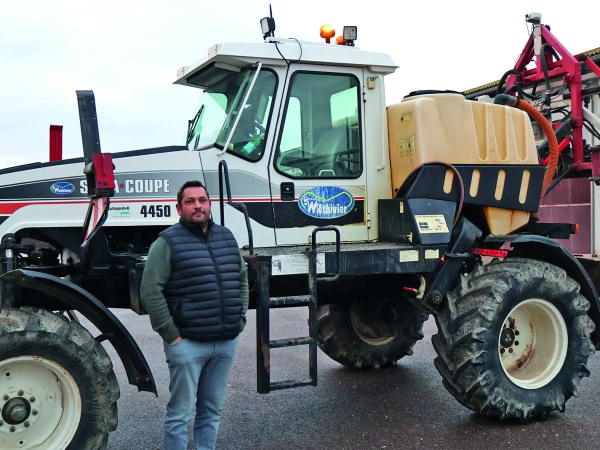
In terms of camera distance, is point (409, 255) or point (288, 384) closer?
point (288, 384)

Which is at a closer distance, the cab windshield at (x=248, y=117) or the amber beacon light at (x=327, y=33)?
the cab windshield at (x=248, y=117)

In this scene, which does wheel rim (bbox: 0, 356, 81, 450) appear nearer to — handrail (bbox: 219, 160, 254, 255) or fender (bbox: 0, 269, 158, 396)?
fender (bbox: 0, 269, 158, 396)

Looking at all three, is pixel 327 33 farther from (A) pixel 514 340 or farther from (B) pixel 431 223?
(A) pixel 514 340

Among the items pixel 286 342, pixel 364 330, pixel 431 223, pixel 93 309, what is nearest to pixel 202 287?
pixel 93 309

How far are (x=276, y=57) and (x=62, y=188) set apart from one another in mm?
1924

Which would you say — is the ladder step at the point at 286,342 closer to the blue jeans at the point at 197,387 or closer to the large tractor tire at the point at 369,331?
the blue jeans at the point at 197,387

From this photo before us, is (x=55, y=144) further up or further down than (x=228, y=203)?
further up

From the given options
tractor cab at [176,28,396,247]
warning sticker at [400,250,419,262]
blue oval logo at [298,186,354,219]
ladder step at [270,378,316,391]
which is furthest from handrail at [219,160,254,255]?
warning sticker at [400,250,419,262]

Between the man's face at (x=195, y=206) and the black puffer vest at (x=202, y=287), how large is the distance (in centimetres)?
6

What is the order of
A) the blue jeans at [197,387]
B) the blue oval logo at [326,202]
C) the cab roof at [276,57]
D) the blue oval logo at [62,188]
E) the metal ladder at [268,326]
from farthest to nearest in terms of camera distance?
the blue oval logo at [326,202]
the cab roof at [276,57]
the blue oval logo at [62,188]
the metal ladder at [268,326]
the blue jeans at [197,387]

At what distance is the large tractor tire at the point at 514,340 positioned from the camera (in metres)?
5.15

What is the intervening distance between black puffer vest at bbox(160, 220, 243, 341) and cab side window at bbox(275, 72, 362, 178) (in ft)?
4.65

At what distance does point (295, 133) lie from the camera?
5.25 metres

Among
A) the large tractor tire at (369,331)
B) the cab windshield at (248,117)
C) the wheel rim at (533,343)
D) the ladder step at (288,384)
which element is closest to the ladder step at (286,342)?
the ladder step at (288,384)
